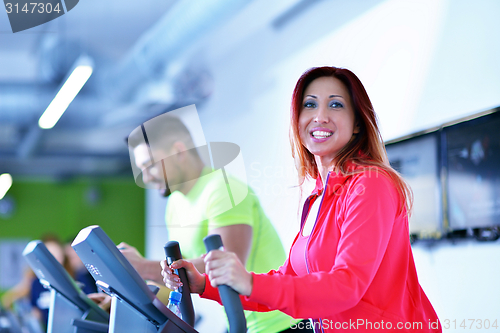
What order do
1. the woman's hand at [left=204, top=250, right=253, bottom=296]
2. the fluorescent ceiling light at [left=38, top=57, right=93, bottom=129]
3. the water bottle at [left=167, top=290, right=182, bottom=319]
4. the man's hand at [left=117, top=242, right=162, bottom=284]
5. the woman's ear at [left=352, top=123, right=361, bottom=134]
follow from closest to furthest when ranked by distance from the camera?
the woman's hand at [left=204, top=250, right=253, bottom=296], the water bottle at [left=167, top=290, right=182, bottom=319], the woman's ear at [left=352, top=123, right=361, bottom=134], the man's hand at [left=117, top=242, right=162, bottom=284], the fluorescent ceiling light at [left=38, top=57, right=93, bottom=129]

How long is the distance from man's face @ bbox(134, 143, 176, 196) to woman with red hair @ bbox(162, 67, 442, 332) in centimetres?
61

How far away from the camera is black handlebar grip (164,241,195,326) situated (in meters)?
1.21

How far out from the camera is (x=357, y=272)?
3.26 ft

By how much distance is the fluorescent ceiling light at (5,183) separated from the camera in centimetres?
795

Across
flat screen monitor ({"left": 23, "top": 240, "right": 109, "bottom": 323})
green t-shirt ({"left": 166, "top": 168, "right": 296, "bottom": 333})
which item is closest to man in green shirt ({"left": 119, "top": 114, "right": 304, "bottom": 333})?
green t-shirt ({"left": 166, "top": 168, "right": 296, "bottom": 333})

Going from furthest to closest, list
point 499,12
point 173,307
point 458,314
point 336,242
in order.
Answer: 1. point 458,314
2. point 499,12
3. point 173,307
4. point 336,242

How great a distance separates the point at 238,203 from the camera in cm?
182

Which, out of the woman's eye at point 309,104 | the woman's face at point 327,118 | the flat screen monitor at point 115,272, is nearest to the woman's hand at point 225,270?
the flat screen monitor at point 115,272

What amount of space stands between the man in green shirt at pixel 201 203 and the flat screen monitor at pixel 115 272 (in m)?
0.57

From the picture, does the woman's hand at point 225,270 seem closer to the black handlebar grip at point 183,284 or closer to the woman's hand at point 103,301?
the black handlebar grip at point 183,284

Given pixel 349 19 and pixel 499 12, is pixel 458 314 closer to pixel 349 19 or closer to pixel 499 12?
pixel 499 12

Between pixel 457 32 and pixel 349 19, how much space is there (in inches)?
28.7

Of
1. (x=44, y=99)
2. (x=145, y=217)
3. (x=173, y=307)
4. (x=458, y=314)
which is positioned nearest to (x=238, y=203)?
(x=173, y=307)

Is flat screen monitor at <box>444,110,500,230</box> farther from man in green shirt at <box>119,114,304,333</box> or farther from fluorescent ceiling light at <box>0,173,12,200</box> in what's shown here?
fluorescent ceiling light at <box>0,173,12,200</box>
